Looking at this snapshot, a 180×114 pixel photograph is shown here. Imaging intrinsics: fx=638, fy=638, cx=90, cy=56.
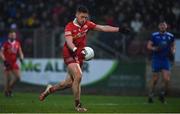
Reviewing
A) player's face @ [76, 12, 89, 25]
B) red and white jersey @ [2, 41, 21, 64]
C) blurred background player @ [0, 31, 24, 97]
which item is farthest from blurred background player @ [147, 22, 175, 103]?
red and white jersey @ [2, 41, 21, 64]

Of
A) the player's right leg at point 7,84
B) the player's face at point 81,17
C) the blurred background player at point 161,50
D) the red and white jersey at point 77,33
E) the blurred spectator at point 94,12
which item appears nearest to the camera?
the player's face at point 81,17

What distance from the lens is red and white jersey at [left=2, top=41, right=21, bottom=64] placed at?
23406mm

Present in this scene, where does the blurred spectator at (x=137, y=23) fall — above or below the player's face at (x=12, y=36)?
above

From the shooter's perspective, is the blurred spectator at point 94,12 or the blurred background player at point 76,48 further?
the blurred spectator at point 94,12

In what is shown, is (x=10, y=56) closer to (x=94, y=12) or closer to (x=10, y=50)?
(x=10, y=50)

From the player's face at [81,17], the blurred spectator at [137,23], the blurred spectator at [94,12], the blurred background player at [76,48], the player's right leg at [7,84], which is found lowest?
the player's right leg at [7,84]

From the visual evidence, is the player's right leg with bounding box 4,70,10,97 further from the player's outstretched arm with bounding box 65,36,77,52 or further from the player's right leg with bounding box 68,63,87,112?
the player's outstretched arm with bounding box 65,36,77,52

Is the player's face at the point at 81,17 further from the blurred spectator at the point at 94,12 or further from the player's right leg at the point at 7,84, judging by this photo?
the blurred spectator at the point at 94,12

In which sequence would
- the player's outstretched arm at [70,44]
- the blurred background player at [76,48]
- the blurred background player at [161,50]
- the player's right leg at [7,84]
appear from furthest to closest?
the player's right leg at [7,84] < the blurred background player at [161,50] < the blurred background player at [76,48] < the player's outstretched arm at [70,44]

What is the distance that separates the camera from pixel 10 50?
23.5 metres

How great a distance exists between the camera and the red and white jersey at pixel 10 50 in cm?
2341

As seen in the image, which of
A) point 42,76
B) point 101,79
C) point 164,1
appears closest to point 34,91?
point 42,76

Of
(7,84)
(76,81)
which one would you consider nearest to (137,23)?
(7,84)

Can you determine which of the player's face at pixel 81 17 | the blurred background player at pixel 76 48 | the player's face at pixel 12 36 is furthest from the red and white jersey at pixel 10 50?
the player's face at pixel 81 17
